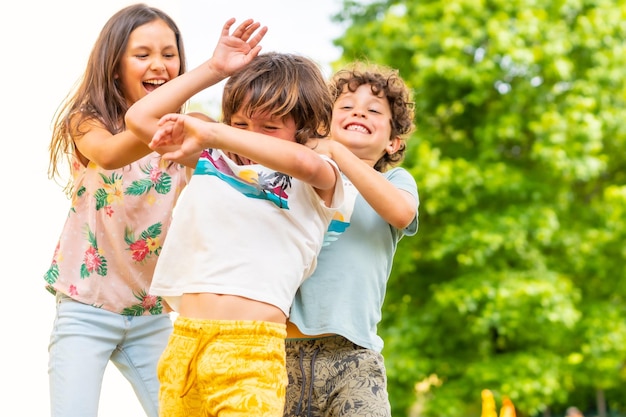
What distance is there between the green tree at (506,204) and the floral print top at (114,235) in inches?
261

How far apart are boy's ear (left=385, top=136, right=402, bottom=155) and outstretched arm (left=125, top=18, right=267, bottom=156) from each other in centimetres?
65

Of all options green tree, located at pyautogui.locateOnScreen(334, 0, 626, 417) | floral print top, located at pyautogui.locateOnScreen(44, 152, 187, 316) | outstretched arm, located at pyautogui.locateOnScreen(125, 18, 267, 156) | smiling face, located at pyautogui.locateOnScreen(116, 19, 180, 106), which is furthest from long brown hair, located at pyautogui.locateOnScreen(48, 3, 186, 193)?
green tree, located at pyautogui.locateOnScreen(334, 0, 626, 417)

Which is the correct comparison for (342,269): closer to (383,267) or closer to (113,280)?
(383,267)

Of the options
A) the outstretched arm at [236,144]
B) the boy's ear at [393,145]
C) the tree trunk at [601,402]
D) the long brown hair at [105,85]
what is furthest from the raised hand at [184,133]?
the tree trunk at [601,402]

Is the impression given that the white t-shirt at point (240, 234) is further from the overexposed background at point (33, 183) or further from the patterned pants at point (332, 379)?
the overexposed background at point (33, 183)

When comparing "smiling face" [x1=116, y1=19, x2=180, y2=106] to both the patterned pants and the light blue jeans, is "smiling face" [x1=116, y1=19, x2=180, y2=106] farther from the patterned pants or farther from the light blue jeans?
the patterned pants

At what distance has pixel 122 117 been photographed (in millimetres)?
2326

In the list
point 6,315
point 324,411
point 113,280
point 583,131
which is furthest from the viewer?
point 583,131

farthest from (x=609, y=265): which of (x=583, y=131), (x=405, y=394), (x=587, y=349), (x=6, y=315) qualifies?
(x=6, y=315)

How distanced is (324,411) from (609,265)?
28.2ft

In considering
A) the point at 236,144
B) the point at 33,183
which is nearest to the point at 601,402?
the point at 33,183

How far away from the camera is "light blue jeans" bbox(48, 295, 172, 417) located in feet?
7.50

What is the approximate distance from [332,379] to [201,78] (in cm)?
81

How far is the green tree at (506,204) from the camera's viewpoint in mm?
9117
